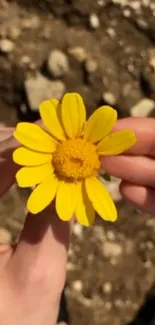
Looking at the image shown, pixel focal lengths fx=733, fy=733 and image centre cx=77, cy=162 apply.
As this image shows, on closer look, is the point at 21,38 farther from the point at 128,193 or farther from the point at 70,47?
the point at 128,193

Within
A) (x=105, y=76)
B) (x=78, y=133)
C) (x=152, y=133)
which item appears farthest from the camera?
(x=105, y=76)

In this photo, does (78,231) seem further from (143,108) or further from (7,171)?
(7,171)

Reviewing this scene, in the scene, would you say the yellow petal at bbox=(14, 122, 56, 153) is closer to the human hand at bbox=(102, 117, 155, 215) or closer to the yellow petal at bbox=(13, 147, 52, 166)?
the yellow petal at bbox=(13, 147, 52, 166)

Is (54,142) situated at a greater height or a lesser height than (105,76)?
greater

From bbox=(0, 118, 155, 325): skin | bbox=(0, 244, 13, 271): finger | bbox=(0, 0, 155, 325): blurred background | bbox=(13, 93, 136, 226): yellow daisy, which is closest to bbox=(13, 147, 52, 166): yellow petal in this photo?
bbox=(13, 93, 136, 226): yellow daisy

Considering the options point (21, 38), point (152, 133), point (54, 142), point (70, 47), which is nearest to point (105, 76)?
point (70, 47)

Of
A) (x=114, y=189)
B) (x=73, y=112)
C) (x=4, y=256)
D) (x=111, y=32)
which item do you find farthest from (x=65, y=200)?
(x=111, y=32)
